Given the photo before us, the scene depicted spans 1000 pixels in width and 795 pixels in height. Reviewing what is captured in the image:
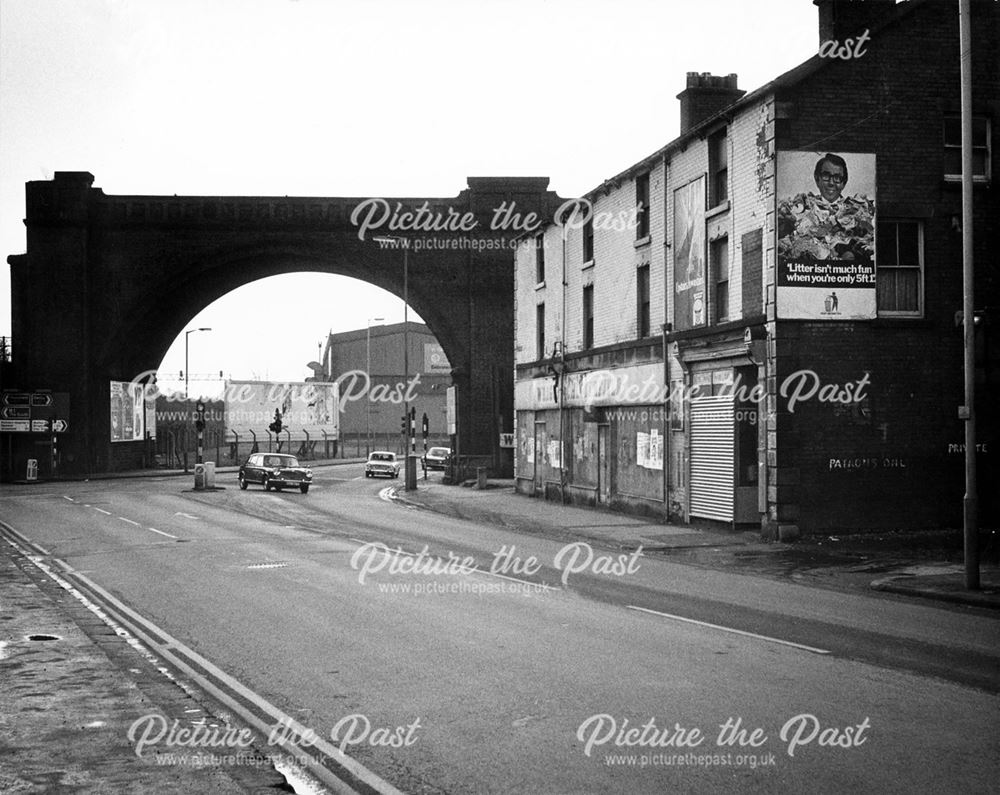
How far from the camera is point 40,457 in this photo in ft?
190

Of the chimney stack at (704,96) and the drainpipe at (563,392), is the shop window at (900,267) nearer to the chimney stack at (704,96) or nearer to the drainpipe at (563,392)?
the chimney stack at (704,96)

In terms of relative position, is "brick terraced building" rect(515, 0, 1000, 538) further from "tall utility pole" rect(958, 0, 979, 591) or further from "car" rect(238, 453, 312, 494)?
"car" rect(238, 453, 312, 494)

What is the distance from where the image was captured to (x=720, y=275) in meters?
27.2

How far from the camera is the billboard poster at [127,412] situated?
60188 millimetres

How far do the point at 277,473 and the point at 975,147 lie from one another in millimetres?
30354

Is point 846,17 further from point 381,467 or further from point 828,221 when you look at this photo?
point 381,467

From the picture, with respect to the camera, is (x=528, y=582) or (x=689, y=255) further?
(x=689, y=255)

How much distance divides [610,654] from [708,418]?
17038 millimetres

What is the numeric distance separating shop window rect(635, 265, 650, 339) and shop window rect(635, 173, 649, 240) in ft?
3.20

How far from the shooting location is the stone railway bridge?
187ft

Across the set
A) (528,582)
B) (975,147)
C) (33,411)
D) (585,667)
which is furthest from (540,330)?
(585,667)

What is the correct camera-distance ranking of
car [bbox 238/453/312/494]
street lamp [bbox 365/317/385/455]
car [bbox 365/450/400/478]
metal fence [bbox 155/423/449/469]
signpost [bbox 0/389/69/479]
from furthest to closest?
street lamp [bbox 365/317/385/455]
metal fence [bbox 155/423/449/469]
car [bbox 365/450/400/478]
signpost [bbox 0/389/69/479]
car [bbox 238/453/312/494]

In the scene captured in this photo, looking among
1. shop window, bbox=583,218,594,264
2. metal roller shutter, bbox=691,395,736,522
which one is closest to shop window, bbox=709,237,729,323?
metal roller shutter, bbox=691,395,736,522

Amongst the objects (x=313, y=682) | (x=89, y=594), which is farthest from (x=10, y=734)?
(x=89, y=594)
